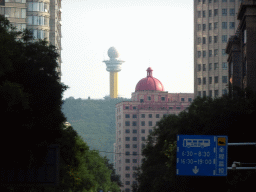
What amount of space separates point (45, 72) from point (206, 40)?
9879cm

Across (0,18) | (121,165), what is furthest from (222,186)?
(121,165)

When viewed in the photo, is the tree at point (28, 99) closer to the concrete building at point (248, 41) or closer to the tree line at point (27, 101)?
the tree line at point (27, 101)

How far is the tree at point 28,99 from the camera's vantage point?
30.5 m

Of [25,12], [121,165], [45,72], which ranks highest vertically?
[25,12]

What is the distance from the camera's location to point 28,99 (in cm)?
3200

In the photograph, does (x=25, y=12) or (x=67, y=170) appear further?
(x=25, y=12)

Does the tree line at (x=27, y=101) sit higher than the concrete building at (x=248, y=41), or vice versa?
the concrete building at (x=248, y=41)

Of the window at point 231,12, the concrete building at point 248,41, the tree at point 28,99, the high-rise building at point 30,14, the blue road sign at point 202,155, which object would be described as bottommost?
the blue road sign at point 202,155

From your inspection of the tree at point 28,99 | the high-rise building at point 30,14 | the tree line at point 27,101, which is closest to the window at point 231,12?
the high-rise building at point 30,14

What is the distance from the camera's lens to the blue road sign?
25.0 m

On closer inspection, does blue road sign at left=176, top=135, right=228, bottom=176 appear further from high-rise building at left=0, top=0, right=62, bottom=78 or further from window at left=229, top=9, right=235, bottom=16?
window at left=229, top=9, right=235, bottom=16

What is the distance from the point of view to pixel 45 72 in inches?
1389

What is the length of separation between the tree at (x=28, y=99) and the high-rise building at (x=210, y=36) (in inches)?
3744

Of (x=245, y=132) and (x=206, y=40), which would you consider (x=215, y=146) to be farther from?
(x=206, y=40)
